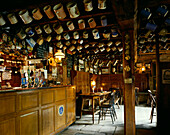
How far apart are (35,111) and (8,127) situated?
2.59ft

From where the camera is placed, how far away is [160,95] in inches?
178

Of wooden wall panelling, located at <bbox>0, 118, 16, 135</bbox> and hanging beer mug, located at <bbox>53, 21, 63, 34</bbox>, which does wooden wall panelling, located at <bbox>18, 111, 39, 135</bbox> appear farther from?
hanging beer mug, located at <bbox>53, 21, 63, 34</bbox>

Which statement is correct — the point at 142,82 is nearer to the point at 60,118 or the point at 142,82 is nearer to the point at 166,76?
the point at 166,76

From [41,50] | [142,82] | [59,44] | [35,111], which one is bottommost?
[35,111]

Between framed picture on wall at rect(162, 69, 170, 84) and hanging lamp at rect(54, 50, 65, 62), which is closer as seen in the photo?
framed picture on wall at rect(162, 69, 170, 84)

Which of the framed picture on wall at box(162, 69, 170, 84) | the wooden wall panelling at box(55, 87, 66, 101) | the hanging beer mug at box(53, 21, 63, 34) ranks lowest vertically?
the wooden wall panelling at box(55, 87, 66, 101)

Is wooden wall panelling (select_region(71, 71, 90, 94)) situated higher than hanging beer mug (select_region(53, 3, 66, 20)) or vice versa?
hanging beer mug (select_region(53, 3, 66, 20))

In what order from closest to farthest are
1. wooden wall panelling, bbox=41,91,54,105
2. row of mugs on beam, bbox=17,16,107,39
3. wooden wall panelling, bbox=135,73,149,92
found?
1. row of mugs on beam, bbox=17,16,107,39
2. wooden wall panelling, bbox=41,91,54,105
3. wooden wall panelling, bbox=135,73,149,92

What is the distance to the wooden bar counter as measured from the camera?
2740 mm

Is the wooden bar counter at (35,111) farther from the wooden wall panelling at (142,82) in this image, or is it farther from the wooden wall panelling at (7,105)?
the wooden wall panelling at (142,82)

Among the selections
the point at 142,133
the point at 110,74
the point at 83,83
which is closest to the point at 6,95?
the point at 142,133

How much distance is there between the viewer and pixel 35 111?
11.4 ft

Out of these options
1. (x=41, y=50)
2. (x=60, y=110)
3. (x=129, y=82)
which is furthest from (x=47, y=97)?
(x=41, y=50)

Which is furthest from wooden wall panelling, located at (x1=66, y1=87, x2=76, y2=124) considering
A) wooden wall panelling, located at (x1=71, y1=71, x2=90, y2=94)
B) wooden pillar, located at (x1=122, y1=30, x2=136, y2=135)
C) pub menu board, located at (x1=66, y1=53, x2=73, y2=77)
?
wooden wall panelling, located at (x1=71, y1=71, x2=90, y2=94)
